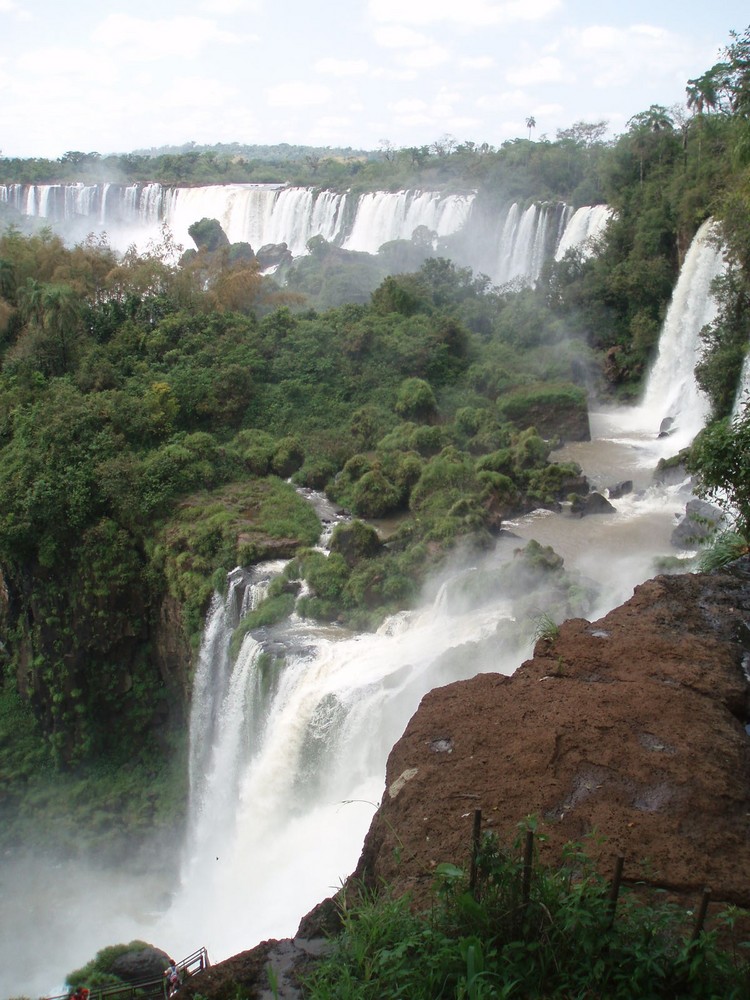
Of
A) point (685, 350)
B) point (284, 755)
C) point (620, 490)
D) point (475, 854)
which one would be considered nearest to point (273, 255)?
point (685, 350)

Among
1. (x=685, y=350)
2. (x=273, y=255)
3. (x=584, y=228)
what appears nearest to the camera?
(x=685, y=350)

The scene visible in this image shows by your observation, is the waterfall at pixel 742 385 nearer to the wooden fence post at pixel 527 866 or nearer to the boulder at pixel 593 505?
the boulder at pixel 593 505

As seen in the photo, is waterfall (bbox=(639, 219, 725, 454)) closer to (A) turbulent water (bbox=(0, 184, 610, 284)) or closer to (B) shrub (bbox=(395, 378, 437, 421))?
(B) shrub (bbox=(395, 378, 437, 421))

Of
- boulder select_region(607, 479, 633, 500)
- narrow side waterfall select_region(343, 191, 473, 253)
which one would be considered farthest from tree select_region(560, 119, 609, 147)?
boulder select_region(607, 479, 633, 500)

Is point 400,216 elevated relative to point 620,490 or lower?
elevated

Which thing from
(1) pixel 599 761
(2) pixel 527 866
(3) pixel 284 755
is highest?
(2) pixel 527 866

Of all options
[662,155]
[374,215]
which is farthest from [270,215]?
[662,155]

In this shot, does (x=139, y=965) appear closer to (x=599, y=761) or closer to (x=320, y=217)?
(x=599, y=761)
